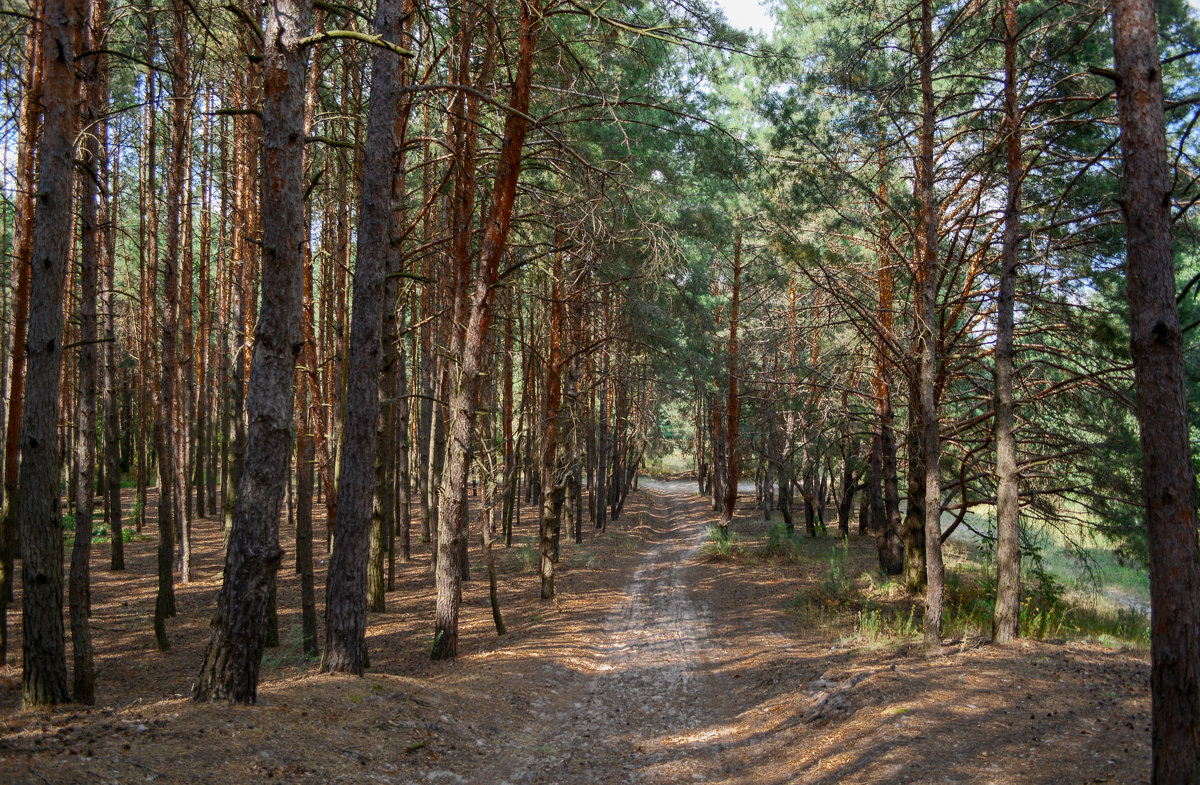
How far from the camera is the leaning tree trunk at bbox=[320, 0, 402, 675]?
23.0 ft

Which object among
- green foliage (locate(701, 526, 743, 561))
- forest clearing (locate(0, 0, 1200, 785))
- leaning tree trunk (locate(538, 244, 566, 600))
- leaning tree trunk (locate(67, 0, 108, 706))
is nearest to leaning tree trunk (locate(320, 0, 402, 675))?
forest clearing (locate(0, 0, 1200, 785))

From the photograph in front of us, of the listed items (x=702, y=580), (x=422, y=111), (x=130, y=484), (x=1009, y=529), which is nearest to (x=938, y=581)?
(x=1009, y=529)

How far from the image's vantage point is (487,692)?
7.61m

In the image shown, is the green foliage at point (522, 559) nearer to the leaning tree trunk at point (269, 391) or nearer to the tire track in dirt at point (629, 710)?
the tire track in dirt at point (629, 710)

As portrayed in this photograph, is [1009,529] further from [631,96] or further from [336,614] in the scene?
[631,96]

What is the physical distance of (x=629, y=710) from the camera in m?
7.61

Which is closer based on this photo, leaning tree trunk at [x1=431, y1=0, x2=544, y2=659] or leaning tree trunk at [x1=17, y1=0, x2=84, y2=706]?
leaning tree trunk at [x1=17, y1=0, x2=84, y2=706]

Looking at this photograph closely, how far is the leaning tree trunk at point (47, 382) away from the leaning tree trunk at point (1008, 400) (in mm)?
10107

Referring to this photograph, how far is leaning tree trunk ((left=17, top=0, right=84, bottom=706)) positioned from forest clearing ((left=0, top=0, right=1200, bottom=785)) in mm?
29

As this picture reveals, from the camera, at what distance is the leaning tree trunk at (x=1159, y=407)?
4.02m

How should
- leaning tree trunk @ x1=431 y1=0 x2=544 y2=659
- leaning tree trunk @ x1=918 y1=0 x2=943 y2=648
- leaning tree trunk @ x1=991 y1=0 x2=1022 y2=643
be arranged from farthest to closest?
leaning tree trunk @ x1=431 y1=0 x2=544 y2=659 < leaning tree trunk @ x1=991 y1=0 x2=1022 y2=643 < leaning tree trunk @ x1=918 y1=0 x2=943 y2=648

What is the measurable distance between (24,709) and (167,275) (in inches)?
271

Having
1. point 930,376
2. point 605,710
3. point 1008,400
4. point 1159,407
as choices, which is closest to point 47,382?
point 605,710

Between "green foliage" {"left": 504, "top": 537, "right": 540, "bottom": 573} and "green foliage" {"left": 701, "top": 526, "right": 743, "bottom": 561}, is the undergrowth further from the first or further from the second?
"green foliage" {"left": 504, "top": 537, "right": 540, "bottom": 573}
